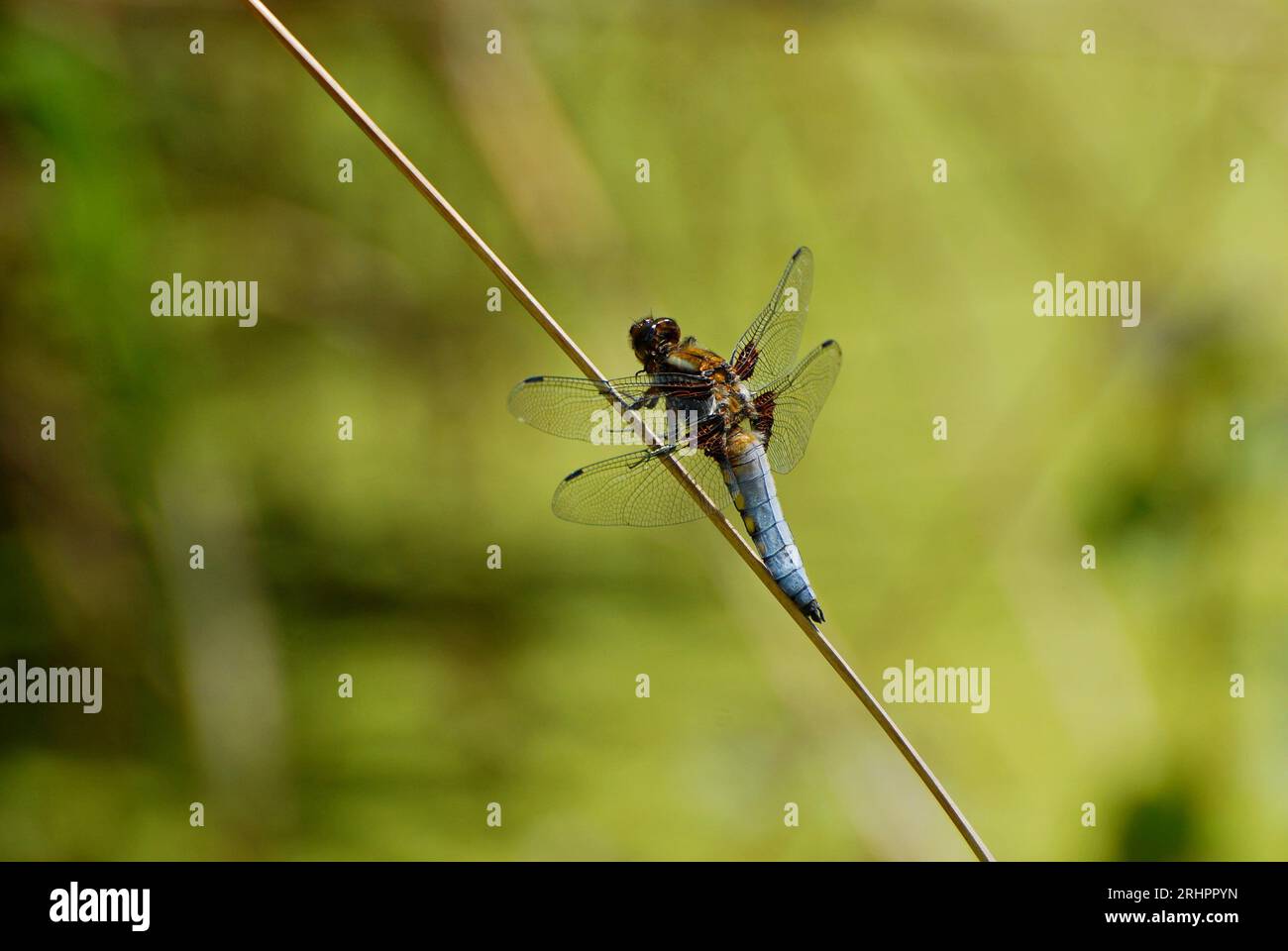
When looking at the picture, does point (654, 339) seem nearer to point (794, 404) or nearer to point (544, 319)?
point (794, 404)

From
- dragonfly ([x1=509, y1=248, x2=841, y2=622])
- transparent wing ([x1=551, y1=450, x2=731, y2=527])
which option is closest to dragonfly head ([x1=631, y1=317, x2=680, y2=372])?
dragonfly ([x1=509, y1=248, x2=841, y2=622])

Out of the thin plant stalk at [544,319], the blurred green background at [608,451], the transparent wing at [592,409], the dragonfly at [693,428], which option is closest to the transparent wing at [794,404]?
the dragonfly at [693,428]

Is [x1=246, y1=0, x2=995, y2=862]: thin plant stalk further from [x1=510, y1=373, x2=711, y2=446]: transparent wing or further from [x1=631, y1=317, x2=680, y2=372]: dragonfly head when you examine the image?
[x1=631, y1=317, x2=680, y2=372]: dragonfly head

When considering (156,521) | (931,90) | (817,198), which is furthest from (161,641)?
(931,90)

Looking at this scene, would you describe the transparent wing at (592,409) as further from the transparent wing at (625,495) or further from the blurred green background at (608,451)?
the blurred green background at (608,451)

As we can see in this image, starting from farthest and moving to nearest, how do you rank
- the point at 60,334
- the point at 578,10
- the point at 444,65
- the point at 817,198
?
1. the point at 817,198
2. the point at 578,10
3. the point at 444,65
4. the point at 60,334

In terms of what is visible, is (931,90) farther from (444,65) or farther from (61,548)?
(61,548)

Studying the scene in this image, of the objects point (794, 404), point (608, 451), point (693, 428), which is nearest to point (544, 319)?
point (693, 428)

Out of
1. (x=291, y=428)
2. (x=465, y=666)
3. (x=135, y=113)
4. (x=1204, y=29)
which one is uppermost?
(x=1204, y=29)
